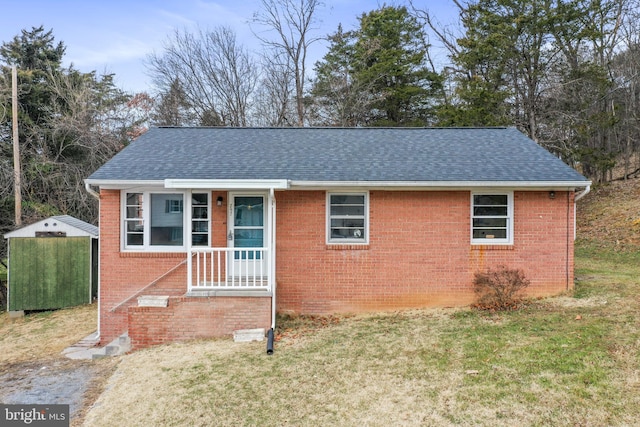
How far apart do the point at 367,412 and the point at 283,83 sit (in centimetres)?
2217

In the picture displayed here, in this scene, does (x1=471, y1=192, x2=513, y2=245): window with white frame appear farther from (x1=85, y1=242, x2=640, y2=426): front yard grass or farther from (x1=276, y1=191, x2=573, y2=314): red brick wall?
(x1=85, y1=242, x2=640, y2=426): front yard grass

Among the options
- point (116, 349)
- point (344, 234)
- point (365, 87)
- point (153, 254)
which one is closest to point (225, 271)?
point (153, 254)

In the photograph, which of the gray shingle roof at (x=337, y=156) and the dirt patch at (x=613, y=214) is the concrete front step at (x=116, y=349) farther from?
the dirt patch at (x=613, y=214)

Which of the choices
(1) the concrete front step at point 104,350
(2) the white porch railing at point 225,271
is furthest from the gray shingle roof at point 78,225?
(2) the white porch railing at point 225,271

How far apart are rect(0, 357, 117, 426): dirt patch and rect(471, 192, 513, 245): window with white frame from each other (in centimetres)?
760

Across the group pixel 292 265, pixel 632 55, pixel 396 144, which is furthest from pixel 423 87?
pixel 292 265

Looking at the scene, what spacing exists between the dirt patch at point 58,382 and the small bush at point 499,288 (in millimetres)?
7264

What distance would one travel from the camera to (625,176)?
21688 millimetres

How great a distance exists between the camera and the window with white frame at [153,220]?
8.31 metres

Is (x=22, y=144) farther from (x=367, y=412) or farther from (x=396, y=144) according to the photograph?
(x=367, y=412)

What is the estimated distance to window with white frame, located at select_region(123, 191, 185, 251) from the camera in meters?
8.31

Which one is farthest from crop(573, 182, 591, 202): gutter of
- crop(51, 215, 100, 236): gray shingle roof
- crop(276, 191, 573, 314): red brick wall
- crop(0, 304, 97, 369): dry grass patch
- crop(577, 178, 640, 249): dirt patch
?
crop(51, 215, 100, 236): gray shingle roof

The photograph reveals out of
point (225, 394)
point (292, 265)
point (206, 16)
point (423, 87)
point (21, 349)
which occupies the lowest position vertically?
point (21, 349)

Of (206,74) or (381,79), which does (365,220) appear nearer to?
(381,79)
